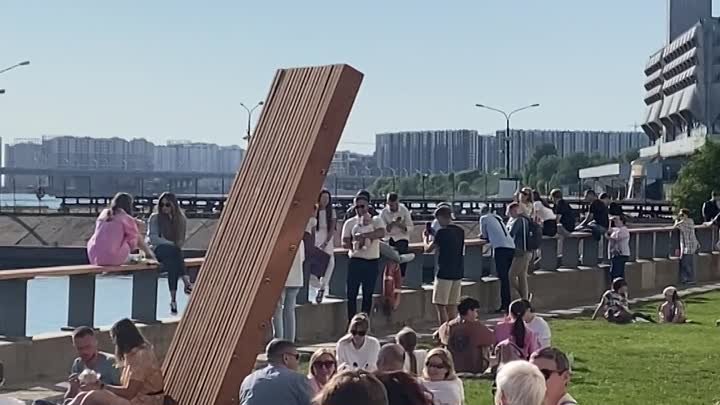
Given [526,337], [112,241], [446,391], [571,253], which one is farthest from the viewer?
[571,253]

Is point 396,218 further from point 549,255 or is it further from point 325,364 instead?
point 325,364

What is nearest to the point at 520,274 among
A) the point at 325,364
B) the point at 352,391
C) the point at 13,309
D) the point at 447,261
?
the point at 447,261

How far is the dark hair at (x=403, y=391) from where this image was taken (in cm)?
565

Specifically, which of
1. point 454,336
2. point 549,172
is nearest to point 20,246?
point 454,336

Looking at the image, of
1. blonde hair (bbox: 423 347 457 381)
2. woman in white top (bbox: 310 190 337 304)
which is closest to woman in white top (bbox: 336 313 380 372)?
blonde hair (bbox: 423 347 457 381)

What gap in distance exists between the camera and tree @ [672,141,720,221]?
2411 inches

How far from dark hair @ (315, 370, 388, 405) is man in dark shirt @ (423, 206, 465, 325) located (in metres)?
12.6

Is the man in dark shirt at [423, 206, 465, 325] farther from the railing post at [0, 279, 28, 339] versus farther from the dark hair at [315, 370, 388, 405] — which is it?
the dark hair at [315, 370, 388, 405]

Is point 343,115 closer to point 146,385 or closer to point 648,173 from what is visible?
point 146,385

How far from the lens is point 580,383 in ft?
45.1

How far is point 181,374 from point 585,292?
16181 mm

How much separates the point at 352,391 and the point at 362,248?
12.1 metres

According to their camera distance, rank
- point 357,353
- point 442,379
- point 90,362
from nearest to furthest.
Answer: point 442,379, point 90,362, point 357,353

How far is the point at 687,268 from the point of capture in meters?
29.0
